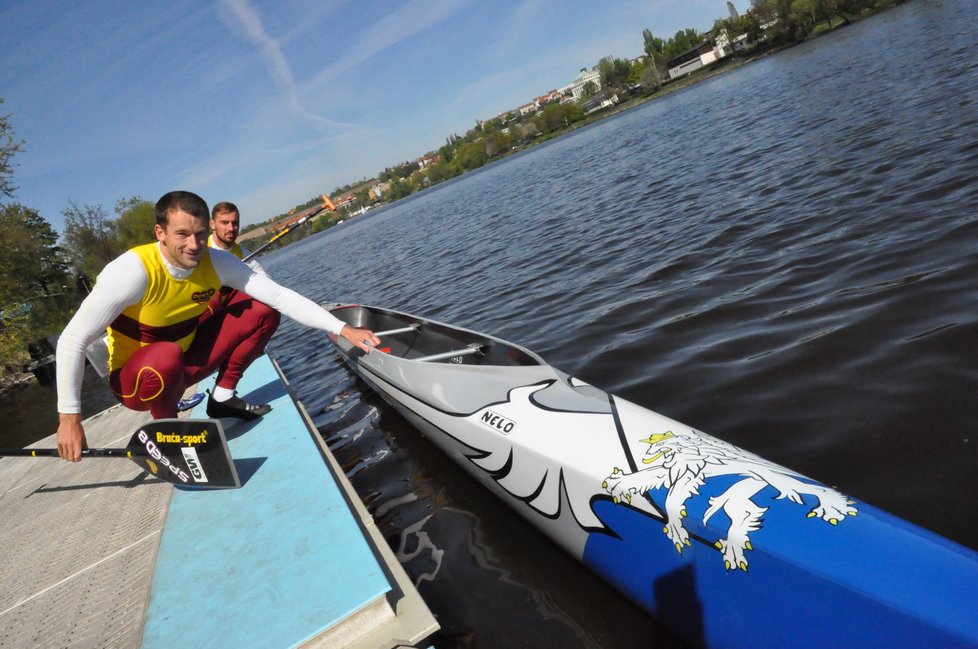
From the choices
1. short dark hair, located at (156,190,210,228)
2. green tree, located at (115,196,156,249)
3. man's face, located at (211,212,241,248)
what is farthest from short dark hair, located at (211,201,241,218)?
green tree, located at (115,196,156,249)

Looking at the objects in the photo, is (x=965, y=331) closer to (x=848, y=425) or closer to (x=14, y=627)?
(x=848, y=425)

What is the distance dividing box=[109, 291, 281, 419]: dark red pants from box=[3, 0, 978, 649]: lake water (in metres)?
1.49

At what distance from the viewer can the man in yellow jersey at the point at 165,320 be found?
3.18 meters

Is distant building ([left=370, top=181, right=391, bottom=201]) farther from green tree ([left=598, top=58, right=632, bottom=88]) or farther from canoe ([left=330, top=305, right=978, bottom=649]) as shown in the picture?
canoe ([left=330, top=305, right=978, bottom=649])

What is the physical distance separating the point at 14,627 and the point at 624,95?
110m

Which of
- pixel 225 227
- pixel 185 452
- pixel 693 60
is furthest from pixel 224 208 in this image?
pixel 693 60

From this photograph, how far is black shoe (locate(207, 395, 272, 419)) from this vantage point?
4711 millimetres

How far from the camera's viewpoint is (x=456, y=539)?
3672 millimetres

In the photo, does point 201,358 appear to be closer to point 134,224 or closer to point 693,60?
point 134,224

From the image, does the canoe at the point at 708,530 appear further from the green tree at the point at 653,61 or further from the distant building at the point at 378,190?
the distant building at the point at 378,190

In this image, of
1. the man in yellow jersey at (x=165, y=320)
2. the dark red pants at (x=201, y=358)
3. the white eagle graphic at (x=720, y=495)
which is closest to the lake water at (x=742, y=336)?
the white eagle graphic at (x=720, y=495)

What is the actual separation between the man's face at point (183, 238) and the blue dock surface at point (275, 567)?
1.51 meters

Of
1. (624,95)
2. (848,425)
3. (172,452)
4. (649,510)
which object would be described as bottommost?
(848,425)

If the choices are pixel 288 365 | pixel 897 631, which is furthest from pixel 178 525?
pixel 288 365
